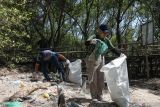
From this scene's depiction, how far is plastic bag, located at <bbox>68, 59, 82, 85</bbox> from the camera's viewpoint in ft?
38.8

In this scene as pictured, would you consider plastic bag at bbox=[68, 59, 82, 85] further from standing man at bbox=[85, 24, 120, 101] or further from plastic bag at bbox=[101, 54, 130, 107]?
plastic bag at bbox=[101, 54, 130, 107]

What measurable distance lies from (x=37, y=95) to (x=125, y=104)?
2073 millimetres

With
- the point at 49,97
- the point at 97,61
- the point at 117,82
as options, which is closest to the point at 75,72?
the point at 49,97

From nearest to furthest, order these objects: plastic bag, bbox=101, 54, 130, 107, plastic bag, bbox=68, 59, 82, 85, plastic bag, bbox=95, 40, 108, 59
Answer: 1. plastic bag, bbox=101, 54, 130, 107
2. plastic bag, bbox=95, 40, 108, 59
3. plastic bag, bbox=68, 59, 82, 85

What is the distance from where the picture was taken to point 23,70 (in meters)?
19.2

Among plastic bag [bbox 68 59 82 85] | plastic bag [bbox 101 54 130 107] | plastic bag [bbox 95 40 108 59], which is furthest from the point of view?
plastic bag [bbox 68 59 82 85]

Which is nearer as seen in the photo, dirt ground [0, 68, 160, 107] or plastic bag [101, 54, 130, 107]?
plastic bag [101, 54, 130, 107]

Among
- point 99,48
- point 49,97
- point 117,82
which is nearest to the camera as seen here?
point 117,82

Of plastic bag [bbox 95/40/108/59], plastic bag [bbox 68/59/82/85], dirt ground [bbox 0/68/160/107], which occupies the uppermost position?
plastic bag [bbox 95/40/108/59]

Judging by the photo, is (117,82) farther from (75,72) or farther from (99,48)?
(75,72)

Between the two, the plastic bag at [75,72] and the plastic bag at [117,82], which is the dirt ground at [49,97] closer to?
the plastic bag at [75,72]

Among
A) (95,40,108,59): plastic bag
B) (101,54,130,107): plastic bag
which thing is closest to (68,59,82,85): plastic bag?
(95,40,108,59): plastic bag

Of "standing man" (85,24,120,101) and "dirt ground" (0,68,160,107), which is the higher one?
"standing man" (85,24,120,101)

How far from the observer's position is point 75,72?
39.0ft
